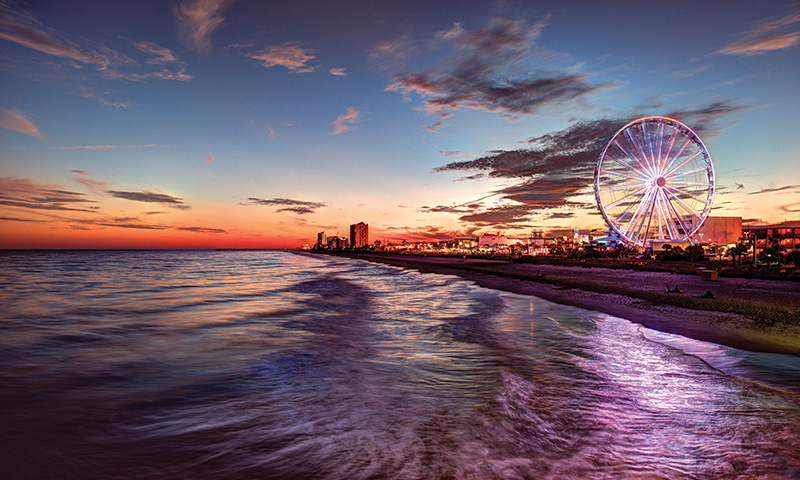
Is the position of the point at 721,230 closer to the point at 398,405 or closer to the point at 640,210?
the point at 640,210

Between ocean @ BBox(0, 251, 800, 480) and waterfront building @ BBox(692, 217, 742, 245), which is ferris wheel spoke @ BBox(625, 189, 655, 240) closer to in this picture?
ocean @ BBox(0, 251, 800, 480)

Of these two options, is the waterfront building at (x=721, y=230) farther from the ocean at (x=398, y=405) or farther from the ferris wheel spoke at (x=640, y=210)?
the ocean at (x=398, y=405)

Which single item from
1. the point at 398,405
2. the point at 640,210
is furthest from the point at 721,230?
the point at 398,405

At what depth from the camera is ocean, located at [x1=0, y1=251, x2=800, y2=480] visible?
16.9 feet

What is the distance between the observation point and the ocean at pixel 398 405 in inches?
203

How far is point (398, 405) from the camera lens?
288 inches

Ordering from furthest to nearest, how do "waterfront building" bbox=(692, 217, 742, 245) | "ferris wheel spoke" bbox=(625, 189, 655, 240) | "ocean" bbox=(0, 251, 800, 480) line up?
"waterfront building" bbox=(692, 217, 742, 245) < "ferris wheel spoke" bbox=(625, 189, 655, 240) < "ocean" bbox=(0, 251, 800, 480)

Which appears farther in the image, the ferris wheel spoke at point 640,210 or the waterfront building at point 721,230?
the waterfront building at point 721,230

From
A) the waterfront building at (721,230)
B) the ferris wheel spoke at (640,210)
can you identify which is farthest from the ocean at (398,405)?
the waterfront building at (721,230)

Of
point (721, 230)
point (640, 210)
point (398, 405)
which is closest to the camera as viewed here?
point (398, 405)

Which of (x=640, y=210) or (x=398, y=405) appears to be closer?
(x=398, y=405)

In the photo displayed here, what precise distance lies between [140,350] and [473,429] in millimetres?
12456

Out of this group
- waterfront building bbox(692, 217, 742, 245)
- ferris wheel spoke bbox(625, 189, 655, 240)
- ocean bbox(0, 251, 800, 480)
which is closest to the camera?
ocean bbox(0, 251, 800, 480)

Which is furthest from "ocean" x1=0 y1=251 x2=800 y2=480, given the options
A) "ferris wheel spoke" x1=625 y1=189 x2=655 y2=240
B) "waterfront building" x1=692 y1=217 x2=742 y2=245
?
"waterfront building" x1=692 y1=217 x2=742 y2=245
